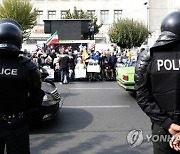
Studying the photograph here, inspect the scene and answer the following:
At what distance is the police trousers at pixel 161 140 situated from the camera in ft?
8.51

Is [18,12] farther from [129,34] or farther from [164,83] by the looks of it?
[164,83]

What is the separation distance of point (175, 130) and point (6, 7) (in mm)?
40963

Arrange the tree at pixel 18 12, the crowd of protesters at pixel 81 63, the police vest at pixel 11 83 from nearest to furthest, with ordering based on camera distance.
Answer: the police vest at pixel 11 83 → the crowd of protesters at pixel 81 63 → the tree at pixel 18 12

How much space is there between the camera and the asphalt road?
5152 mm

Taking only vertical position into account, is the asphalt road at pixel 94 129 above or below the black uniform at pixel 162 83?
below

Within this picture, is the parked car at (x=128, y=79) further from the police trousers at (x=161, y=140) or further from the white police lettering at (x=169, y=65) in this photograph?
the white police lettering at (x=169, y=65)

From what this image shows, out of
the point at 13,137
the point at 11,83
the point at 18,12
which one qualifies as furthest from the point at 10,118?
the point at 18,12

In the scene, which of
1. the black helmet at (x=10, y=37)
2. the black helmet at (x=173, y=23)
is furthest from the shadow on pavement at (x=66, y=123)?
the black helmet at (x=173, y=23)

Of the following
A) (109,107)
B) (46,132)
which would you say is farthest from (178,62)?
(109,107)

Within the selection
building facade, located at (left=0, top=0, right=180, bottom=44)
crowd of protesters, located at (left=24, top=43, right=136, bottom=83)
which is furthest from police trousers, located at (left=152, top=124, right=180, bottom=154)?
building facade, located at (left=0, top=0, right=180, bottom=44)

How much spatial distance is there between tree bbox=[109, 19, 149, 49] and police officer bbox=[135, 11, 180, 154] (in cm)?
3864

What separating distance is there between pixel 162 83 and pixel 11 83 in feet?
3.89

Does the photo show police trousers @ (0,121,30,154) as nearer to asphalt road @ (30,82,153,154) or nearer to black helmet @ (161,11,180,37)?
asphalt road @ (30,82,153,154)

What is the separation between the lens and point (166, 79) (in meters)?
2.52
